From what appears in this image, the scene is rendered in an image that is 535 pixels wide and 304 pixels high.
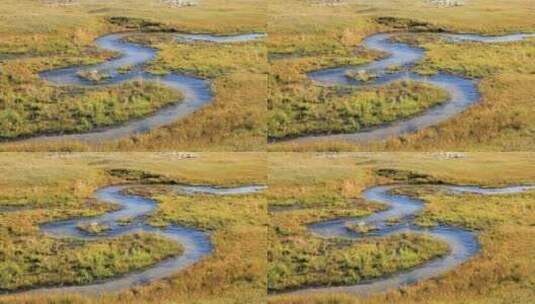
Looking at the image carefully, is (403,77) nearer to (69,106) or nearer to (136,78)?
(136,78)

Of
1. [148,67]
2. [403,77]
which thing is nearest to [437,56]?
[403,77]

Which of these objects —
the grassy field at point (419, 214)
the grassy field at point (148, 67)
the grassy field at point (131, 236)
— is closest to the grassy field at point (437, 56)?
the grassy field at point (419, 214)

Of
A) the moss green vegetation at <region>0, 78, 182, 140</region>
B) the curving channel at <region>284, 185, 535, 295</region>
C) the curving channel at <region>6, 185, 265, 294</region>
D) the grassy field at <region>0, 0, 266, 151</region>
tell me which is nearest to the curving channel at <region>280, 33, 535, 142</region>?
the curving channel at <region>284, 185, 535, 295</region>

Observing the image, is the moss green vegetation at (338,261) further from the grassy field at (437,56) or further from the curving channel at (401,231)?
the grassy field at (437,56)

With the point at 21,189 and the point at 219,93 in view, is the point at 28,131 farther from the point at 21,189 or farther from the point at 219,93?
the point at 219,93

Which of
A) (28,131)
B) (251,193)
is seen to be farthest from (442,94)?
A: (28,131)
